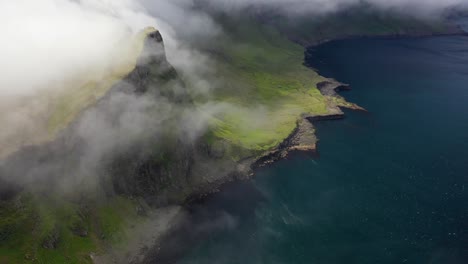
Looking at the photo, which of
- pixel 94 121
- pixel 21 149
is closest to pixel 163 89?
pixel 94 121

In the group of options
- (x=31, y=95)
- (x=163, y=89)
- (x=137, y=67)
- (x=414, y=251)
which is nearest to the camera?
(x=414, y=251)

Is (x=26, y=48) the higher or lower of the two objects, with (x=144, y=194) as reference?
higher

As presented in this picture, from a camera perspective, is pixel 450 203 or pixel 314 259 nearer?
pixel 314 259

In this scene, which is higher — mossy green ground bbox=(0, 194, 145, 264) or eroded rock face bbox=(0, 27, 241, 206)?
eroded rock face bbox=(0, 27, 241, 206)

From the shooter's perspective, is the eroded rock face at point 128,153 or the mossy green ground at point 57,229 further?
the eroded rock face at point 128,153

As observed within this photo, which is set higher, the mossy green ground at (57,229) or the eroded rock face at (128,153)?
the eroded rock face at (128,153)

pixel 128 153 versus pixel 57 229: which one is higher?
pixel 128 153

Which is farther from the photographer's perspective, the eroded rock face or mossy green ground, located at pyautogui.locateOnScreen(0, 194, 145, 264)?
the eroded rock face

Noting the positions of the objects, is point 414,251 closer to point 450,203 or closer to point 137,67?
point 450,203

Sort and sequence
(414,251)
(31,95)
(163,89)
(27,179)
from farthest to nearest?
(163,89)
(31,95)
(414,251)
(27,179)

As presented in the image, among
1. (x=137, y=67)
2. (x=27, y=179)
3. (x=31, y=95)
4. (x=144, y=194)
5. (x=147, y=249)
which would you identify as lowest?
(x=147, y=249)

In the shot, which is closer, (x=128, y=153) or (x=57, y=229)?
(x=57, y=229)
